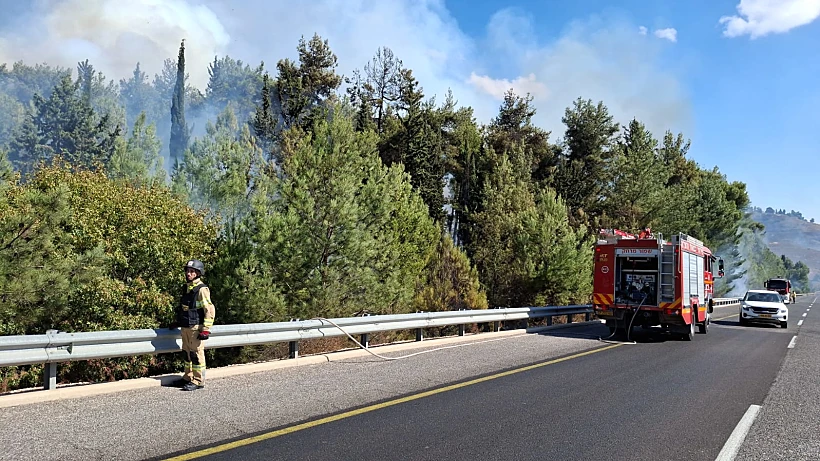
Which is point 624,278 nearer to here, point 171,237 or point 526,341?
point 526,341

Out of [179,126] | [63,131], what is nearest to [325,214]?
[63,131]

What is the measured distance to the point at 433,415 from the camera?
22.6ft

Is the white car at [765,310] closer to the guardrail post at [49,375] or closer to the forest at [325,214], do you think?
A: the forest at [325,214]

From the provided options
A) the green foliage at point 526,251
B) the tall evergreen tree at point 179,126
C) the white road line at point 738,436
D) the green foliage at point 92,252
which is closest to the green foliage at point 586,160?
the green foliage at point 526,251

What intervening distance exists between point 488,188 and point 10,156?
62946 mm

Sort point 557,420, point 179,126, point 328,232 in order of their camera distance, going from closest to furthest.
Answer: point 557,420
point 328,232
point 179,126

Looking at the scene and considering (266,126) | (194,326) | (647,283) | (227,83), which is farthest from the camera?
(227,83)

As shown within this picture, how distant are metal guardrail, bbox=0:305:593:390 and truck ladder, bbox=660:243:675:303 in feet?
23.2

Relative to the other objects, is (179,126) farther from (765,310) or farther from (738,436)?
(738,436)

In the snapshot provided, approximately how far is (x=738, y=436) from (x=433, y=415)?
3262 millimetres

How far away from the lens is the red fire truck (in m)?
16.7

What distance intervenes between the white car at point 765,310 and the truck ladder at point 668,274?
10097 millimetres

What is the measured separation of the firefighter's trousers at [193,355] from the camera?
7.87 metres

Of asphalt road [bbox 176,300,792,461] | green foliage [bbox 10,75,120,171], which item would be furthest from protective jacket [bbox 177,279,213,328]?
green foliage [bbox 10,75,120,171]
